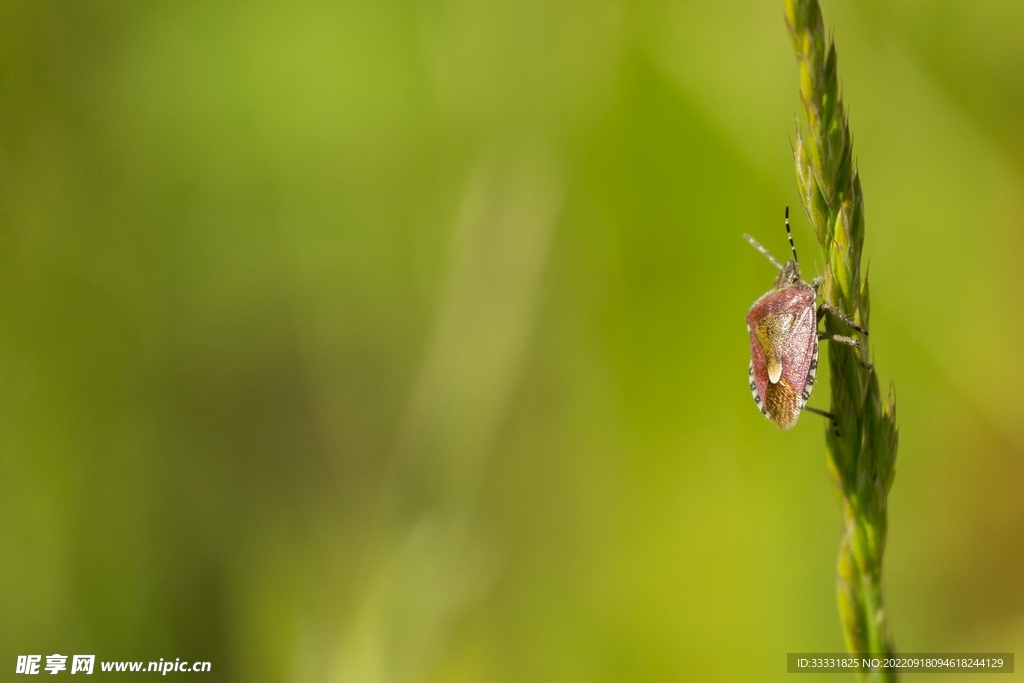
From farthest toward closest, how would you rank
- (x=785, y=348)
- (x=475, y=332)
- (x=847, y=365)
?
(x=475, y=332), (x=785, y=348), (x=847, y=365)

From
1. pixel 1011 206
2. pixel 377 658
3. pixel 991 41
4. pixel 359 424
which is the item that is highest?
pixel 991 41

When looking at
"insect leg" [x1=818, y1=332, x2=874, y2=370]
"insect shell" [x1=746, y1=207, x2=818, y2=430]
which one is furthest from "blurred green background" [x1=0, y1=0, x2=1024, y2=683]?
"insect leg" [x1=818, y1=332, x2=874, y2=370]

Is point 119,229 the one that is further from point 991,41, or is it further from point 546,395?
point 991,41

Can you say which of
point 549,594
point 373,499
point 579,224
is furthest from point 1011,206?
point 373,499

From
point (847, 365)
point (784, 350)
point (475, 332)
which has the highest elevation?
point (475, 332)

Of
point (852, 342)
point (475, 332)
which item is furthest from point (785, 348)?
point (475, 332)

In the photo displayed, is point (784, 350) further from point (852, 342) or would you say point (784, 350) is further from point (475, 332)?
point (475, 332)

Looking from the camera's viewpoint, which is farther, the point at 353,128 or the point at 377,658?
the point at 353,128
